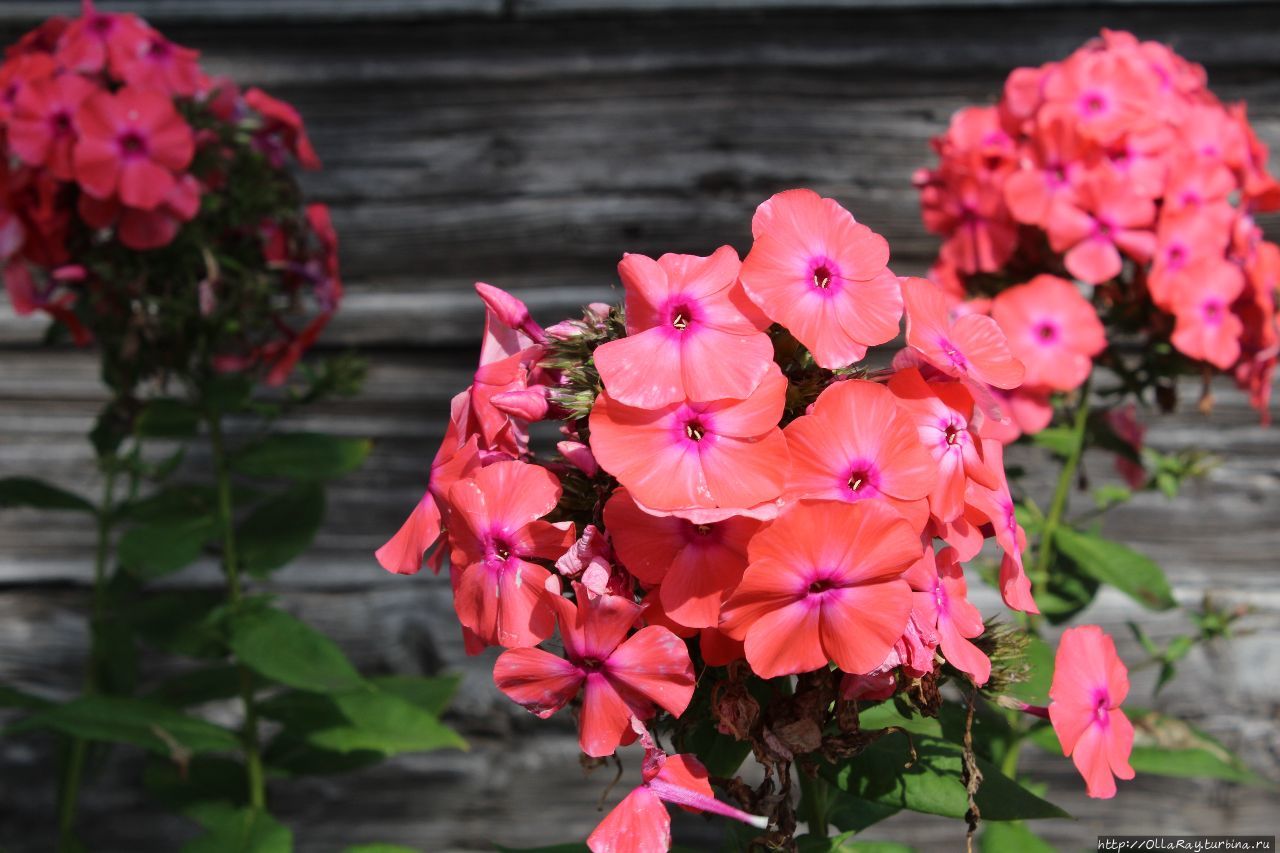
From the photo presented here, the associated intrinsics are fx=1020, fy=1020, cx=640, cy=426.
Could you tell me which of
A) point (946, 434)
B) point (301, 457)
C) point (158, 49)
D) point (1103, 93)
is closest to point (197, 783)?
point (301, 457)

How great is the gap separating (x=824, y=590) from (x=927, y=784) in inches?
8.4

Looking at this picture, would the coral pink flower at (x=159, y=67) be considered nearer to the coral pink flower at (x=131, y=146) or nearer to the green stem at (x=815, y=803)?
the coral pink flower at (x=131, y=146)

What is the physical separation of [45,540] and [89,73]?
964 mm

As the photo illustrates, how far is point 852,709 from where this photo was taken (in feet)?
2.16

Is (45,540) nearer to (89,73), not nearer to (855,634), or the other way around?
(89,73)

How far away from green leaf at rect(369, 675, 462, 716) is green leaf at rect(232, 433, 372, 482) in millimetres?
311

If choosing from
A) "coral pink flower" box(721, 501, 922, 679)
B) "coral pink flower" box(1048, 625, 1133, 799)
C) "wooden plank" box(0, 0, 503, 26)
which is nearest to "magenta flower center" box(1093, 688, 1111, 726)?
"coral pink flower" box(1048, 625, 1133, 799)

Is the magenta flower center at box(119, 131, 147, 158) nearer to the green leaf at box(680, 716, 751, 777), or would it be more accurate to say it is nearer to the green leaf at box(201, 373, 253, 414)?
the green leaf at box(201, 373, 253, 414)

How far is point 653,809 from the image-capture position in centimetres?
61

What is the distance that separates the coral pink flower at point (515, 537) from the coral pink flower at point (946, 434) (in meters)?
0.23

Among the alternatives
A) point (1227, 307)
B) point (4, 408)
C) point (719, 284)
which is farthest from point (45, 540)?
point (1227, 307)

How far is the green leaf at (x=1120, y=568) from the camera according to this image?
1240mm

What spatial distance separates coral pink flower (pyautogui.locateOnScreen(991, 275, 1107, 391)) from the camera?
1.20m

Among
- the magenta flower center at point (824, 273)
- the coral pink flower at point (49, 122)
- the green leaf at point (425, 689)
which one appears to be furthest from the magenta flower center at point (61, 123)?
the magenta flower center at point (824, 273)
